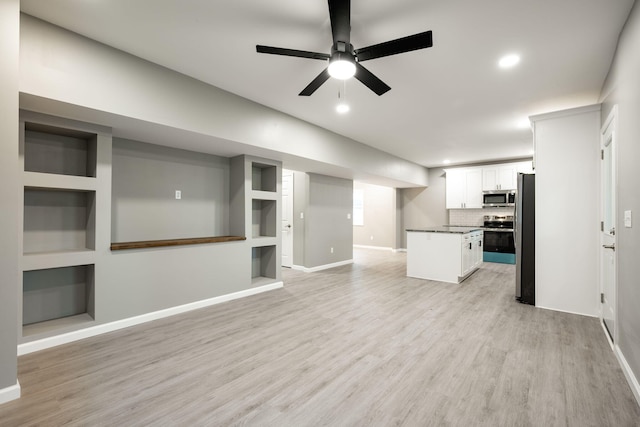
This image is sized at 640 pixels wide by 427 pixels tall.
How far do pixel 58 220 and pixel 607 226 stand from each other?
576cm

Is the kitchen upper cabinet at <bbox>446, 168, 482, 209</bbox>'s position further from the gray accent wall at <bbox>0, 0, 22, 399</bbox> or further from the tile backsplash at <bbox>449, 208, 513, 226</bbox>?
the gray accent wall at <bbox>0, 0, 22, 399</bbox>

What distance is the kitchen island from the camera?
16.9 feet

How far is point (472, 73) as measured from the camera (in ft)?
10.4

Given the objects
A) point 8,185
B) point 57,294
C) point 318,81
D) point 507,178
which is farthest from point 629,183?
point 507,178

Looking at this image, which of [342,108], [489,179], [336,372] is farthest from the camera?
[489,179]

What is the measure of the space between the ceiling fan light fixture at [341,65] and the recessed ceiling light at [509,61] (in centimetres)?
163

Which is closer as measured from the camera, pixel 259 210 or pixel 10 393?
pixel 10 393

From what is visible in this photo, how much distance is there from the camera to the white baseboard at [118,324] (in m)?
2.66

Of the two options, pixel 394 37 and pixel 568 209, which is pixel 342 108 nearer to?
pixel 394 37

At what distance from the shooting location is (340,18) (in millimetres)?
2064

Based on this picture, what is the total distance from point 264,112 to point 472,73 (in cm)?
254

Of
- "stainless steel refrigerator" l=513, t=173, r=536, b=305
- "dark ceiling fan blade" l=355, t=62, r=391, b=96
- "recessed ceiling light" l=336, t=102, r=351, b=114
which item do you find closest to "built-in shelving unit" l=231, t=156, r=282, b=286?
"recessed ceiling light" l=336, t=102, r=351, b=114

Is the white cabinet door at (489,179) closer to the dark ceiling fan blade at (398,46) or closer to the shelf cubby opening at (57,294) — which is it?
the dark ceiling fan blade at (398,46)

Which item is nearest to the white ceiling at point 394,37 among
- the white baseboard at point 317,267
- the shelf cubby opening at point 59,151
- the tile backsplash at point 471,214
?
the shelf cubby opening at point 59,151
